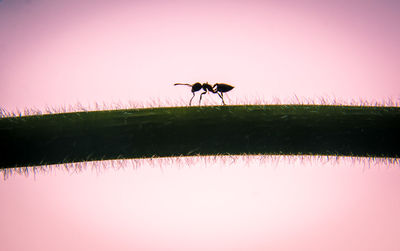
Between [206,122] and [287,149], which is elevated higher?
[206,122]

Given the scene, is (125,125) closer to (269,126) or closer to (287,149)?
(269,126)

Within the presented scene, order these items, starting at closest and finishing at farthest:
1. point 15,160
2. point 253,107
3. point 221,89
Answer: point 15,160 → point 253,107 → point 221,89

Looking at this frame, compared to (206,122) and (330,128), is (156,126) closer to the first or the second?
(206,122)

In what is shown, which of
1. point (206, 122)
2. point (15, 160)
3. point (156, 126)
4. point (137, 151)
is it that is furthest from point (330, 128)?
point (15, 160)

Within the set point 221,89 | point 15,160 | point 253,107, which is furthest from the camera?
point 221,89

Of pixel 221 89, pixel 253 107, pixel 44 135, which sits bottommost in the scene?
pixel 44 135

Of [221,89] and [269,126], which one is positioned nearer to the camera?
[269,126]

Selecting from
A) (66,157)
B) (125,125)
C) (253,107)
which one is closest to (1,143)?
(66,157)
